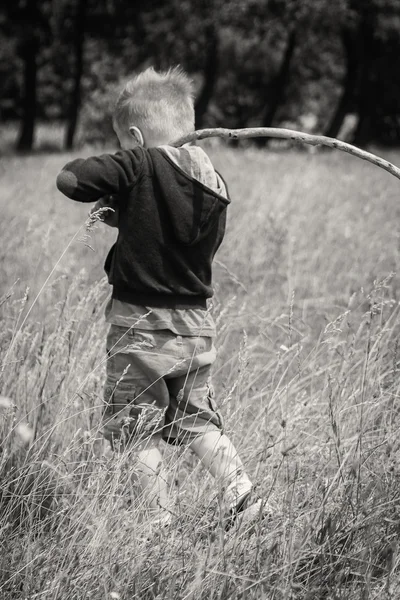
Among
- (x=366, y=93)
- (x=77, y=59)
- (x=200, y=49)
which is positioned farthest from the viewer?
(x=366, y=93)

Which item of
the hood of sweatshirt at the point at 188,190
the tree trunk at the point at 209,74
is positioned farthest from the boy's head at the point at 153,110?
the tree trunk at the point at 209,74

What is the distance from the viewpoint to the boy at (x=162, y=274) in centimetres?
221

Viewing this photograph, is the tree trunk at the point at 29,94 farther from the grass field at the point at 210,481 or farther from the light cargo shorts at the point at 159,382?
the light cargo shorts at the point at 159,382

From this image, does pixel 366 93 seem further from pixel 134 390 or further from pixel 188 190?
pixel 134 390

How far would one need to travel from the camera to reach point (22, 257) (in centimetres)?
492

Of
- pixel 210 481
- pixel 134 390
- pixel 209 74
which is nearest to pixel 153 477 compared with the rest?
pixel 210 481

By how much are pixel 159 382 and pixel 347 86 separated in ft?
73.7

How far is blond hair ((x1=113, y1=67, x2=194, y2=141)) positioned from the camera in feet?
7.47

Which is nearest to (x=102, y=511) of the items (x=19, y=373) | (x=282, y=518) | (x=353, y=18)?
(x=282, y=518)

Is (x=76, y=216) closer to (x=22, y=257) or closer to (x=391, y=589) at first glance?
(x=22, y=257)

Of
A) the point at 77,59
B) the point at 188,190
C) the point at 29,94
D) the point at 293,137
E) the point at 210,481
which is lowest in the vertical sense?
the point at 29,94

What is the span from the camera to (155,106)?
2.28 meters

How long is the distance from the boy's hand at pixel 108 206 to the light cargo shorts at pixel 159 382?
1.23ft

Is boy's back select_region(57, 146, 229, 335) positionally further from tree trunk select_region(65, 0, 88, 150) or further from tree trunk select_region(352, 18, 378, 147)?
tree trunk select_region(352, 18, 378, 147)
